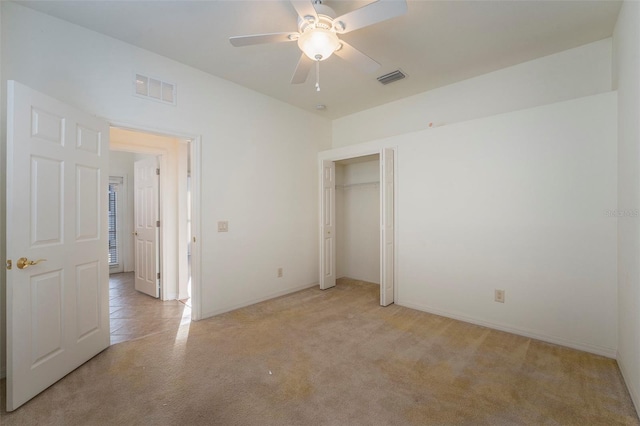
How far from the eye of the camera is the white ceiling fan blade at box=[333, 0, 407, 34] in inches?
65.4

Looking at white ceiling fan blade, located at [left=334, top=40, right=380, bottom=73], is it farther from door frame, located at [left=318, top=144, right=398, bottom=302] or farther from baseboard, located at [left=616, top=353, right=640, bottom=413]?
baseboard, located at [left=616, top=353, right=640, bottom=413]

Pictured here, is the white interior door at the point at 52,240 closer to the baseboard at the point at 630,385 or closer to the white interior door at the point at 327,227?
the white interior door at the point at 327,227

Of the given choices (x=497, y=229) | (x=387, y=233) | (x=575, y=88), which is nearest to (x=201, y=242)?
(x=387, y=233)

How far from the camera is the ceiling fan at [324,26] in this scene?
1760mm

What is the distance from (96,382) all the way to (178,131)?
7.92 ft

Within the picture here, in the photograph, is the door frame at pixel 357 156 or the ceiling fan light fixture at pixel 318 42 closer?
the ceiling fan light fixture at pixel 318 42

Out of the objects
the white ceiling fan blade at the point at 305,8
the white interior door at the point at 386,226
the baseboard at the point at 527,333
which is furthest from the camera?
the white interior door at the point at 386,226

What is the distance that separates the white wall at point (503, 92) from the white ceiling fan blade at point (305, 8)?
217 centimetres

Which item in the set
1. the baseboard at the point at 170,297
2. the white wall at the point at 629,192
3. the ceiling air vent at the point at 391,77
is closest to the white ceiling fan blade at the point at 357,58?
the ceiling air vent at the point at 391,77

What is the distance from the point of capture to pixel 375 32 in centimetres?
260

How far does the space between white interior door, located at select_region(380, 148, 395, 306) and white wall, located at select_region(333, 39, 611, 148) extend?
0.82 m

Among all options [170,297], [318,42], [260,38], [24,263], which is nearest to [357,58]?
[318,42]

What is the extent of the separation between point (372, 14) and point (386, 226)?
2.47m

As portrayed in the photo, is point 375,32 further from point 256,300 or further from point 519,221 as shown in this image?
point 256,300
